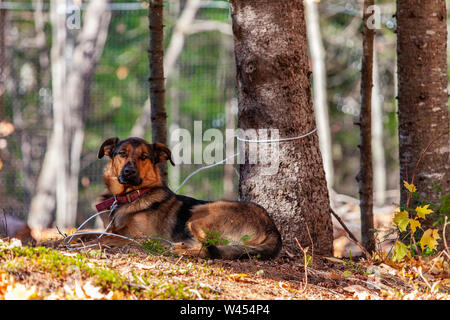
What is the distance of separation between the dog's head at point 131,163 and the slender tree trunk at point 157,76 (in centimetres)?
72

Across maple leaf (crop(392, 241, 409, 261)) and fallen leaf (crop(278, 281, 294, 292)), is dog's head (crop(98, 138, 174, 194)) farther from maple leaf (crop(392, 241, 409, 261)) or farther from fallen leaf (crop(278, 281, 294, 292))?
maple leaf (crop(392, 241, 409, 261))

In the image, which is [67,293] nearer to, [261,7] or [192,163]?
[261,7]

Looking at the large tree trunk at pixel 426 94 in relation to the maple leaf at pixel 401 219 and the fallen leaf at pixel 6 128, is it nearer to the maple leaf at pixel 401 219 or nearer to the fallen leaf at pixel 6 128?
the maple leaf at pixel 401 219

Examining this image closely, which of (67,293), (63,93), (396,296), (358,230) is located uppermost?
(63,93)

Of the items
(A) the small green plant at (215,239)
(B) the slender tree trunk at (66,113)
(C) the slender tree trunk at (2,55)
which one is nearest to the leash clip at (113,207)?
(A) the small green plant at (215,239)

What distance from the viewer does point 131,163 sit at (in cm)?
559

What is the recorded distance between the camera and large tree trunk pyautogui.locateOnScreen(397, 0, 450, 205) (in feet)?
18.4

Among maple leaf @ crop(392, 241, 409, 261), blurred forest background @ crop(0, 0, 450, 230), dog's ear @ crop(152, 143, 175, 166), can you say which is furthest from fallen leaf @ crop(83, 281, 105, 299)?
blurred forest background @ crop(0, 0, 450, 230)

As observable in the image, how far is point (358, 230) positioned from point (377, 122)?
9.25 m

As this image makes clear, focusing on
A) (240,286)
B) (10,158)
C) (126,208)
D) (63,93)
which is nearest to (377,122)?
(63,93)

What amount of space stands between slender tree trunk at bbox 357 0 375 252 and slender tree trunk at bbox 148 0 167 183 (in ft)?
7.50

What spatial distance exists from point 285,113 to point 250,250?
141cm

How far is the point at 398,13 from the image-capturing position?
5.80 metres

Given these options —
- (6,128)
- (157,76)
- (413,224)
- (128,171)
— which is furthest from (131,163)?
(6,128)
